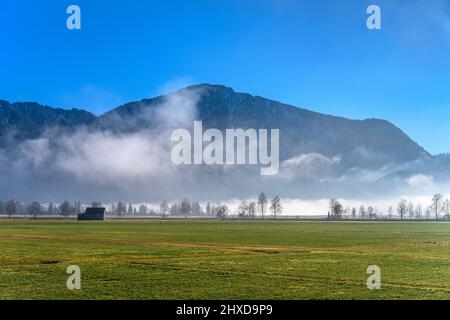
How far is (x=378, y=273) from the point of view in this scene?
39.8 m

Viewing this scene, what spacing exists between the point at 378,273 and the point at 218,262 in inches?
580

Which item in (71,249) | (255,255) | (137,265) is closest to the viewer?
(137,265)

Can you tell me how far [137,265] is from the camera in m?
46.3

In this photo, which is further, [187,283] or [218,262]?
[218,262]
